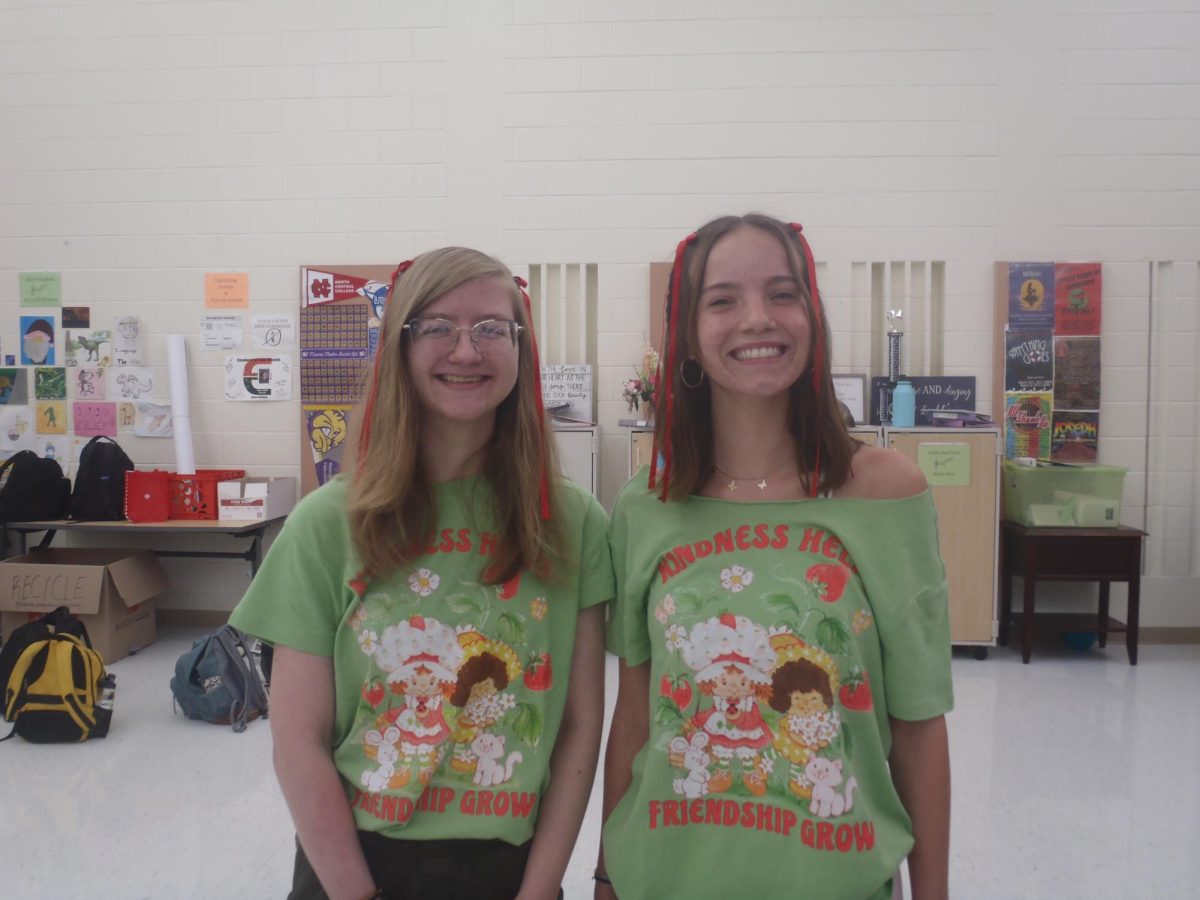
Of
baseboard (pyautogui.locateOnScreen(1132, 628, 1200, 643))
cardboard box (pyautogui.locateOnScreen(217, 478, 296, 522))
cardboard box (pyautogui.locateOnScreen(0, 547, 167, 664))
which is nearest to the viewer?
cardboard box (pyautogui.locateOnScreen(0, 547, 167, 664))

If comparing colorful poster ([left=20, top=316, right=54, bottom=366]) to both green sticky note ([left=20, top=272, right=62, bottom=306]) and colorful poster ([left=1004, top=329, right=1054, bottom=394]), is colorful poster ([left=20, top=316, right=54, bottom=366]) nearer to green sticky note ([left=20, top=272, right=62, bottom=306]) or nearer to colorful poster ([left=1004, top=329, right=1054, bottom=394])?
green sticky note ([left=20, top=272, right=62, bottom=306])

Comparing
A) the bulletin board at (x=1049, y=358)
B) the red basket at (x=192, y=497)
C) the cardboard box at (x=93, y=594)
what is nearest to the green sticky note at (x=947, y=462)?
the bulletin board at (x=1049, y=358)

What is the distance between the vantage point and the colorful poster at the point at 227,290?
4332 millimetres

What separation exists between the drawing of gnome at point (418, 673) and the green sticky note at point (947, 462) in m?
3.25

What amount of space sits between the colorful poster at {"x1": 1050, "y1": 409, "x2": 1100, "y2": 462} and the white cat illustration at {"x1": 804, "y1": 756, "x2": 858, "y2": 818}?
12.5ft

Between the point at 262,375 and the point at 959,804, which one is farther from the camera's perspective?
the point at 262,375

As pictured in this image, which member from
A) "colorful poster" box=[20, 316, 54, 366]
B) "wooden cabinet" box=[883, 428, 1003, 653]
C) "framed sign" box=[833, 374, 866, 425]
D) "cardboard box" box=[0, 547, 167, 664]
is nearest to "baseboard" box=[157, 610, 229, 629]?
"cardboard box" box=[0, 547, 167, 664]

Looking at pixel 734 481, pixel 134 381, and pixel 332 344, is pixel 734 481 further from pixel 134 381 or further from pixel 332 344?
pixel 134 381

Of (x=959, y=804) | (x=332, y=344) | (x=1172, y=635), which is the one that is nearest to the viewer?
(x=959, y=804)

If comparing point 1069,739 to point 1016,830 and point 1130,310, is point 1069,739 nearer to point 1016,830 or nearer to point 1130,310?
point 1016,830

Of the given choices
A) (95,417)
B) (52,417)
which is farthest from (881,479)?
(52,417)

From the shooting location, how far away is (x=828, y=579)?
0.98 metres

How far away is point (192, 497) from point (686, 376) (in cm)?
363

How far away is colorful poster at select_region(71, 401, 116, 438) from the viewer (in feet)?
14.4
